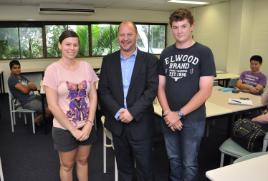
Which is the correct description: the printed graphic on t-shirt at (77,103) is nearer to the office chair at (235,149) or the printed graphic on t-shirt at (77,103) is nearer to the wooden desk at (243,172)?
the wooden desk at (243,172)

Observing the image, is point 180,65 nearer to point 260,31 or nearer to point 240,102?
point 240,102

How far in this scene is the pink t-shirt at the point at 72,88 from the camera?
70.5 inches

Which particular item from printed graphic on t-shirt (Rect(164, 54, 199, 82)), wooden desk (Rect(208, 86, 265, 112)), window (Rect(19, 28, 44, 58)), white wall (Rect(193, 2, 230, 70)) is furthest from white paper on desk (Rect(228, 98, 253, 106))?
window (Rect(19, 28, 44, 58))

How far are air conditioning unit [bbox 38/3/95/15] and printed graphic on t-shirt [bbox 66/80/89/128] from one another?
211 inches

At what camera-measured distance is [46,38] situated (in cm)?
711

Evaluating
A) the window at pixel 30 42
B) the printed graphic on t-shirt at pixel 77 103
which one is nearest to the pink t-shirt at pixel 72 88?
the printed graphic on t-shirt at pixel 77 103

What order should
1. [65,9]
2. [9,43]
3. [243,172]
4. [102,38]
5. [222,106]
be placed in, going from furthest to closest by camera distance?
[102,38], [9,43], [65,9], [222,106], [243,172]

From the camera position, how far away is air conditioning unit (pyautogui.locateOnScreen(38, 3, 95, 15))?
21.1 ft

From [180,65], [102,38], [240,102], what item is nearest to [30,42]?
[102,38]

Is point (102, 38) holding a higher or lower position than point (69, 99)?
higher

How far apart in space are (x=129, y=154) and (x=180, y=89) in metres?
0.69

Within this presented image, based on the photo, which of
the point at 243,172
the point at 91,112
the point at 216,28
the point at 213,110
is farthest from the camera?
the point at 216,28

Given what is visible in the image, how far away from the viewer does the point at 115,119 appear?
188 cm

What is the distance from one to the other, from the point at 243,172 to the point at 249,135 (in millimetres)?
1024
